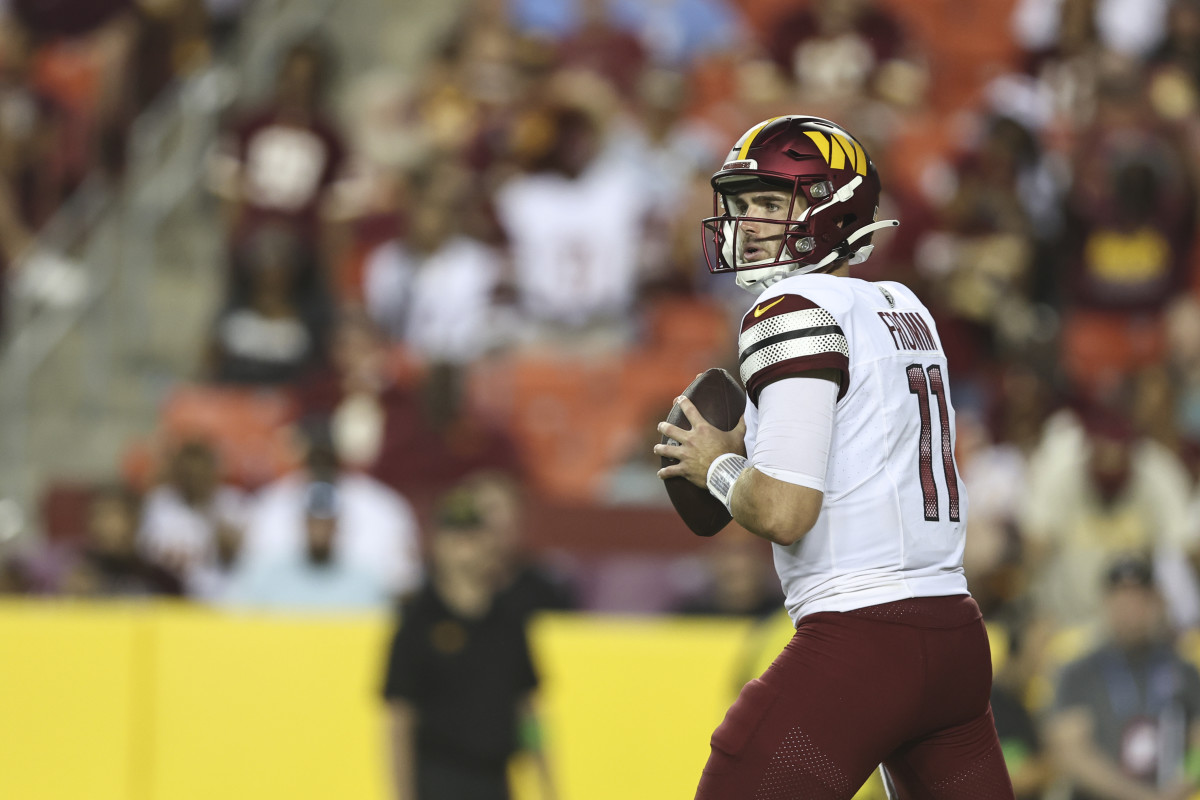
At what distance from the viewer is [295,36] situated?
1181 centimetres

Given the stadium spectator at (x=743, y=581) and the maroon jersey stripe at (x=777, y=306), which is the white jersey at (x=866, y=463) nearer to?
the maroon jersey stripe at (x=777, y=306)

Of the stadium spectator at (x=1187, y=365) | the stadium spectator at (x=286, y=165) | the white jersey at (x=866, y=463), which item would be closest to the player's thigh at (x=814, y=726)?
the white jersey at (x=866, y=463)

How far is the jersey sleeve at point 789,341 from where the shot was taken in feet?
10.5

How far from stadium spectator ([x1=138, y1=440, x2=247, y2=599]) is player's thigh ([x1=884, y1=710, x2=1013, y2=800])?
5554 millimetres

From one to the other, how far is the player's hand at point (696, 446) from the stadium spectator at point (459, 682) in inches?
118

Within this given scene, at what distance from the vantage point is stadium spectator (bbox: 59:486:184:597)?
311 inches

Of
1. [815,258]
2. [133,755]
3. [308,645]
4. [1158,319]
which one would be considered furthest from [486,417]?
[815,258]

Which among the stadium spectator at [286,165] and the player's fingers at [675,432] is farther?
the stadium spectator at [286,165]

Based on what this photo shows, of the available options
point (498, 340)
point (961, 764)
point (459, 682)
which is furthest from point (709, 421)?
point (498, 340)

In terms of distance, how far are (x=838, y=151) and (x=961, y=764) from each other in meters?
1.30

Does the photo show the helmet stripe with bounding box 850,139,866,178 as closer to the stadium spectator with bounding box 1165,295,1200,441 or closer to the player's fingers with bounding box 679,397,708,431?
the player's fingers with bounding box 679,397,708,431

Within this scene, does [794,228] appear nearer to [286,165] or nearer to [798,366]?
[798,366]

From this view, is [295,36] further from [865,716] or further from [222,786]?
[865,716]

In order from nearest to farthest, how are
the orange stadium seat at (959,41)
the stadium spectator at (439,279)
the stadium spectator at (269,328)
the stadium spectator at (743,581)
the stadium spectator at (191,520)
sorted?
1. the stadium spectator at (743,581)
2. the stadium spectator at (191,520)
3. the stadium spectator at (439,279)
4. the stadium spectator at (269,328)
5. the orange stadium seat at (959,41)
